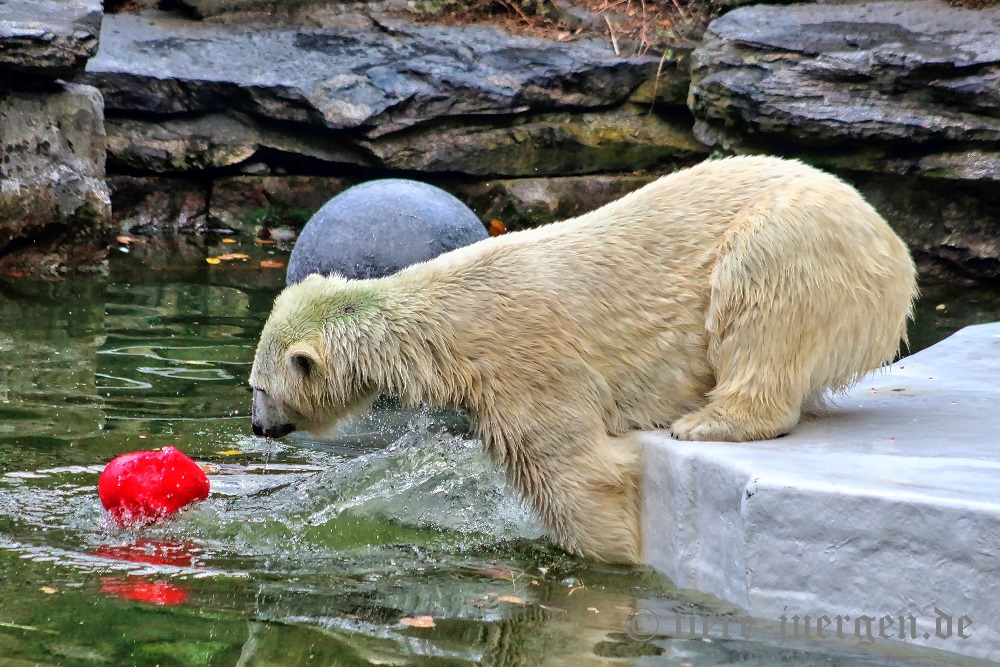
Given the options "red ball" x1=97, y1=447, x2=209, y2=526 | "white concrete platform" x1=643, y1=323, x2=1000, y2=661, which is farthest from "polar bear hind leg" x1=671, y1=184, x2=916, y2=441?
"red ball" x1=97, y1=447, x2=209, y2=526

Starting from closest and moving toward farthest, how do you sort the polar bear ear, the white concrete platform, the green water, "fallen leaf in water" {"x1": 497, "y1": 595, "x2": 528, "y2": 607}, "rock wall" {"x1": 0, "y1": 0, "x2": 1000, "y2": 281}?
the white concrete platform
the green water
"fallen leaf in water" {"x1": 497, "y1": 595, "x2": 528, "y2": 607}
the polar bear ear
"rock wall" {"x1": 0, "y1": 0, "x2": 1000, "y2": 281}

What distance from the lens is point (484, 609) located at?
12.6ft

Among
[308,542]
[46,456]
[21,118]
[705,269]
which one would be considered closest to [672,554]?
[705,269]

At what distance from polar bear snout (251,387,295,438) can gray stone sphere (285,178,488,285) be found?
172 cm

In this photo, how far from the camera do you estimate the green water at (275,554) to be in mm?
3434

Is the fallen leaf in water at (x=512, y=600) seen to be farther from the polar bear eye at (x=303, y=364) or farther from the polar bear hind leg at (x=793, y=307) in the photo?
the polar bear eye at (x=303, y=364)

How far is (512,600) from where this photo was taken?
3.94 metres

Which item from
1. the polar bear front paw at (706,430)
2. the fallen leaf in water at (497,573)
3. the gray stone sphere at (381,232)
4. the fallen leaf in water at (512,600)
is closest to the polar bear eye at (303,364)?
the fallen leaf in water at (497,573)

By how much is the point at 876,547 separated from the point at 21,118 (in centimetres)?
785

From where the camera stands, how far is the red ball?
14.9 ft

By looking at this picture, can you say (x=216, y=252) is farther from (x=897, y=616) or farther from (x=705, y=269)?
(x=897, y=616)

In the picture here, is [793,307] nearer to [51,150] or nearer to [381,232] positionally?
[381,232]

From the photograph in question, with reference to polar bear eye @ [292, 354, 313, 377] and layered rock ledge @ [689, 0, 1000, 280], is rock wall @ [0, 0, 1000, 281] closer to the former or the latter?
layered rock ledge @ [689, 0, 1000, 280]

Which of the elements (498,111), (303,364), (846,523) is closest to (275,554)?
(303,364)
